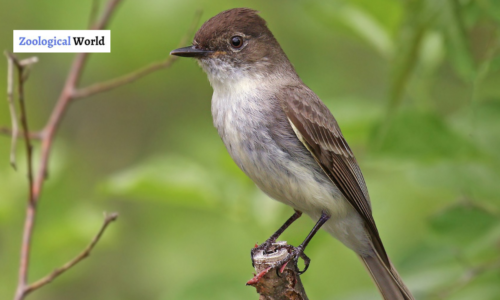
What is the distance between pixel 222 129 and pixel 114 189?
639 mm

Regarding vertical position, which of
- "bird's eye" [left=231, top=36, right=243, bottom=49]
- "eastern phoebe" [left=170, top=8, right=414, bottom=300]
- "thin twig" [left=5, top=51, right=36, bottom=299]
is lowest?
"thin twig" [left=5, top=51, right=36, bottom=299]

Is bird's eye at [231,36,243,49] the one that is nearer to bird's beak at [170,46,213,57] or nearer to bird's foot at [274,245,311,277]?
bird's beak at [170,46,213,57]

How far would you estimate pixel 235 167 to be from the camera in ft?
12.6

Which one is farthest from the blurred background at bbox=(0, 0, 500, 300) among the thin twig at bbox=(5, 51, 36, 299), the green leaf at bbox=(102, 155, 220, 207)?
the thin twig at bbox=(5, 51, 36, 299)

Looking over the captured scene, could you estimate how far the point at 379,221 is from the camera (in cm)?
468

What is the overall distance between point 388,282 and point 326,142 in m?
0.81

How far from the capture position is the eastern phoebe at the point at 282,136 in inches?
135

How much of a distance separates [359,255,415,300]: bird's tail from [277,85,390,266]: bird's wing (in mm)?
60

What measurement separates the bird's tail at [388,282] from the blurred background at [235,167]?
8 centimetres

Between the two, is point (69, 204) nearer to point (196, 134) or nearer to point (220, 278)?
point (220, 278)

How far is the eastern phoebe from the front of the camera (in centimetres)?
342

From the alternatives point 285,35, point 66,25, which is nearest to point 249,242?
point 66,25

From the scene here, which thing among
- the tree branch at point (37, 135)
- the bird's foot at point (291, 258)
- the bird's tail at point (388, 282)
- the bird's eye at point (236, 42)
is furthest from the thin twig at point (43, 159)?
the bird's tail at point (388, 282)

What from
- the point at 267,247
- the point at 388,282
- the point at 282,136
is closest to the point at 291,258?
the point at 267,247
